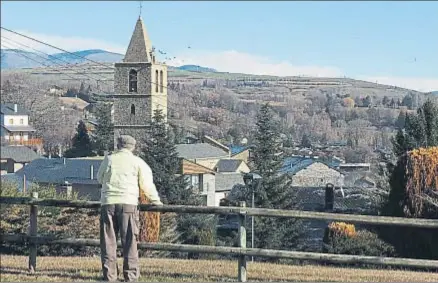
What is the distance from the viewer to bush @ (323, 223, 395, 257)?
1977 centimetres

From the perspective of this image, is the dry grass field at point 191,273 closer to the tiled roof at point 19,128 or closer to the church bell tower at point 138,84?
the tiled roof at point 19,128

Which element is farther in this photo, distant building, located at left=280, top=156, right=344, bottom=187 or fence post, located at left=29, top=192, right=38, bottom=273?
distant building, located at left=280, top=156, right=344, bottom=187

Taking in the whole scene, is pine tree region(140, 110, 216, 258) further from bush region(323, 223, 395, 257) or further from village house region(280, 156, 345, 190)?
village house region(280, 156, 345, 190)

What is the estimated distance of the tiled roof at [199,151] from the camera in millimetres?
30578

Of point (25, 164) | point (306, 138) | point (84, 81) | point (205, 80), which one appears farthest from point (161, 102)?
point (306, 138)

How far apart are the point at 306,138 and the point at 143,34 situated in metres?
11.1

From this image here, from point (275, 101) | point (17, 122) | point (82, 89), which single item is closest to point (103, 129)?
point (82, 89)

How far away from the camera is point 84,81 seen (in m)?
27.4

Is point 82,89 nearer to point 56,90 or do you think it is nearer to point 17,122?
point 56,90

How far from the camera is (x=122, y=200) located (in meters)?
8.34

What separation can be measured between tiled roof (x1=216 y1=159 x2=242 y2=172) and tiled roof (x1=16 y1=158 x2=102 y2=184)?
579 cm

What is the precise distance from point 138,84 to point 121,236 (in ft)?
54.0

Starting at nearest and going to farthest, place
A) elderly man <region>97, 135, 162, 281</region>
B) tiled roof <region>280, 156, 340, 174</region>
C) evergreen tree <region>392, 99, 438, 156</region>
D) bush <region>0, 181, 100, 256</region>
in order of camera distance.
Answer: elderly man <region>97, 135, 162, 281</region> < bush <region>0, 181, 100, 256</region> < evergreen tree <region>392, 99, 438, 156</region> < tiled roof <region>280, 156, 340, 174</region>

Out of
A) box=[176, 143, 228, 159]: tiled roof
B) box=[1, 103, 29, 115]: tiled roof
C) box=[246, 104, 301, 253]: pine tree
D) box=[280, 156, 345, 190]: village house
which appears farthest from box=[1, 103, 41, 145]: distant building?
box=[280, 156, 345, 190]: village house
